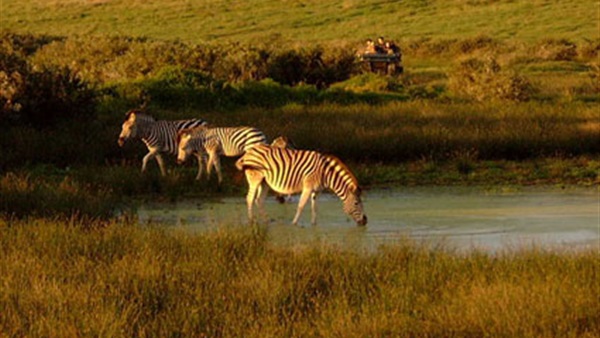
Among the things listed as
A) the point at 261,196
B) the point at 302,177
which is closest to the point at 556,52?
the point at 261,196

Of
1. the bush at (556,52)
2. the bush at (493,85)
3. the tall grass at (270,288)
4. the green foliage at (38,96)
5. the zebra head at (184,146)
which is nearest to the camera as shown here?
the tall grass at (270,288)

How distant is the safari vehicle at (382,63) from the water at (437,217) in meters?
20.8

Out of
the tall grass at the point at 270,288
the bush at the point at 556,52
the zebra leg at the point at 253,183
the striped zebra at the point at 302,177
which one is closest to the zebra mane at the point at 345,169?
the striped zebra at the point at 302,177

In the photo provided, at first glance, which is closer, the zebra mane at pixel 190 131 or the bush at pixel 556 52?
the zebra mane at pixel 190 131

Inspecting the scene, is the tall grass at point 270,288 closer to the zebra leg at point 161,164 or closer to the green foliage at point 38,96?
the zebra leg at point 161,164

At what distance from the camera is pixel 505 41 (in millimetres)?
59125

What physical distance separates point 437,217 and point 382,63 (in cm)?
2383

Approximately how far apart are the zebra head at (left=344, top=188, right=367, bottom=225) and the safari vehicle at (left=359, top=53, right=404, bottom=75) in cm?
2421

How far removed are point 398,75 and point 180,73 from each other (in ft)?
36.5

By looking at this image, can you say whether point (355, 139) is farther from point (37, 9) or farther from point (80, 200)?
point (37, 9)

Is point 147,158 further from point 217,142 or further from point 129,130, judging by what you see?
point 217,142

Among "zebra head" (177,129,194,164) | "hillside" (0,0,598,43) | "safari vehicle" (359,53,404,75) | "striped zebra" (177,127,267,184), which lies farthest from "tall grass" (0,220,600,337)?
"hillside" (0,0,598,43)

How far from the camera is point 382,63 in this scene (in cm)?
4103

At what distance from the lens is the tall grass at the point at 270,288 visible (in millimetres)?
9867
